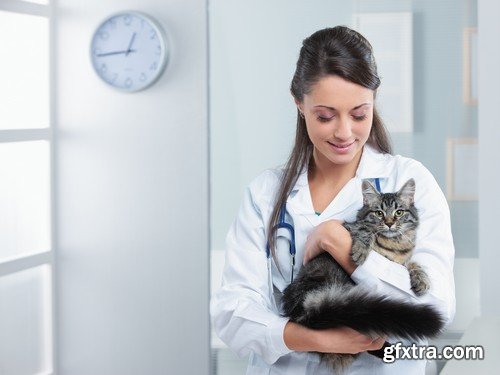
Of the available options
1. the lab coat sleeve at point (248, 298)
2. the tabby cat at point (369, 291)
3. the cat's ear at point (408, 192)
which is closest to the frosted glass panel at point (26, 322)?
the lab coat sleeve at point (248, 298)

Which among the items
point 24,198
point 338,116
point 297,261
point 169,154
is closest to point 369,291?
point 297,261

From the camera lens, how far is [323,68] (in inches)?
56.2

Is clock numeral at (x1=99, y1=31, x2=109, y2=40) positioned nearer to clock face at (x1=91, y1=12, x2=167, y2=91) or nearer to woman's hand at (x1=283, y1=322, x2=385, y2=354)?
clock face at (x1=91, y1=12, x2=167, y2=91)

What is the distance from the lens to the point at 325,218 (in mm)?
1518

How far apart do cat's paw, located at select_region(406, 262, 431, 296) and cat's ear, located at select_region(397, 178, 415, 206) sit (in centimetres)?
12

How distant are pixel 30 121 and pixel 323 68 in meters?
2.22

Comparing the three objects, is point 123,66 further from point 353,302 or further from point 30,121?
point 353,302

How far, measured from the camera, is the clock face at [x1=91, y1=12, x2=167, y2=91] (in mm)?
3301

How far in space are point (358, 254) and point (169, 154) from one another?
1.99 m

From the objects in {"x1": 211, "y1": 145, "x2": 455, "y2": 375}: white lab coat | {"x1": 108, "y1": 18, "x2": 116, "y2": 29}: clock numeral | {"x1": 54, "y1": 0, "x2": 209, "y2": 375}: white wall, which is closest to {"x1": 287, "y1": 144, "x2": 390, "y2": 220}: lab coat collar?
{"x1": 211, "y1": 145, "x2": 455, "y2": 375}: white lab coat

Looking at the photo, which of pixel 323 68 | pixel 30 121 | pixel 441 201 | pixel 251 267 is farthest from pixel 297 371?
pixel 30 121

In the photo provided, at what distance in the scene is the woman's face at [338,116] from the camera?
1417 mm

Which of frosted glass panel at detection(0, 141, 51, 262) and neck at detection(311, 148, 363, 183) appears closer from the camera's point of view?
neck at detection(311, 148, 363, 183)

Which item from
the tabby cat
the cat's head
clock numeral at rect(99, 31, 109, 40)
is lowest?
the tabby cat
